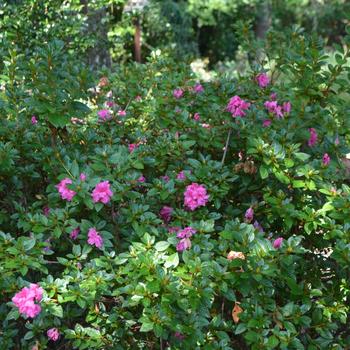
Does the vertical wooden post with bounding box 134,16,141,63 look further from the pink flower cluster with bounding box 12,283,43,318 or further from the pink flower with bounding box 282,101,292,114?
the pink flower cluster with bounding box 12,283,43,318

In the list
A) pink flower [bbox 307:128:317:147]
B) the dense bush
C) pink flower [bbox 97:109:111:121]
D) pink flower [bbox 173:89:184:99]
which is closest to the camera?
the dense bush

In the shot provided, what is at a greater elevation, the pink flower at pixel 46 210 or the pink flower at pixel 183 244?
A: the pink flower at pixel 183 244

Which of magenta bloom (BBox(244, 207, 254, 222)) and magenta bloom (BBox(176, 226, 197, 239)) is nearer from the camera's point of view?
magenta bloom (BBox(176, 226, 197, 239))

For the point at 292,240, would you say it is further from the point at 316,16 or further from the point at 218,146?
the point at 316,16

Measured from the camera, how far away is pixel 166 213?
2.31 m

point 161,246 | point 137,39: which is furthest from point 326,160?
point 137,39

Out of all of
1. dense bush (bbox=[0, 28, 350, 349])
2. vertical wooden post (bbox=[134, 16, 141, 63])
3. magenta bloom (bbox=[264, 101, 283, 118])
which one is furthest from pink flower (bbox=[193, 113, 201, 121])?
vertical wooden post (bbox=[134, 16, 141, 63])

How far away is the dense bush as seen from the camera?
6.37ft

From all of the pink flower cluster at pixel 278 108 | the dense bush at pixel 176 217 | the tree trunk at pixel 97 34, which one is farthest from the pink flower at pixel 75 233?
the tree trunk at pixel 97 34

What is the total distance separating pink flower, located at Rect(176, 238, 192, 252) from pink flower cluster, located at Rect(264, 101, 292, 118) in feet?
2.58

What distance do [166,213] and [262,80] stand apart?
0.95 meters

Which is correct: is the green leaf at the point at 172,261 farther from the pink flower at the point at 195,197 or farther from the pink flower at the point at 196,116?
the pink flower at the point at 196,116

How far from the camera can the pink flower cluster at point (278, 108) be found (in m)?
2.58

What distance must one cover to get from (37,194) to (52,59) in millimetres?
525
